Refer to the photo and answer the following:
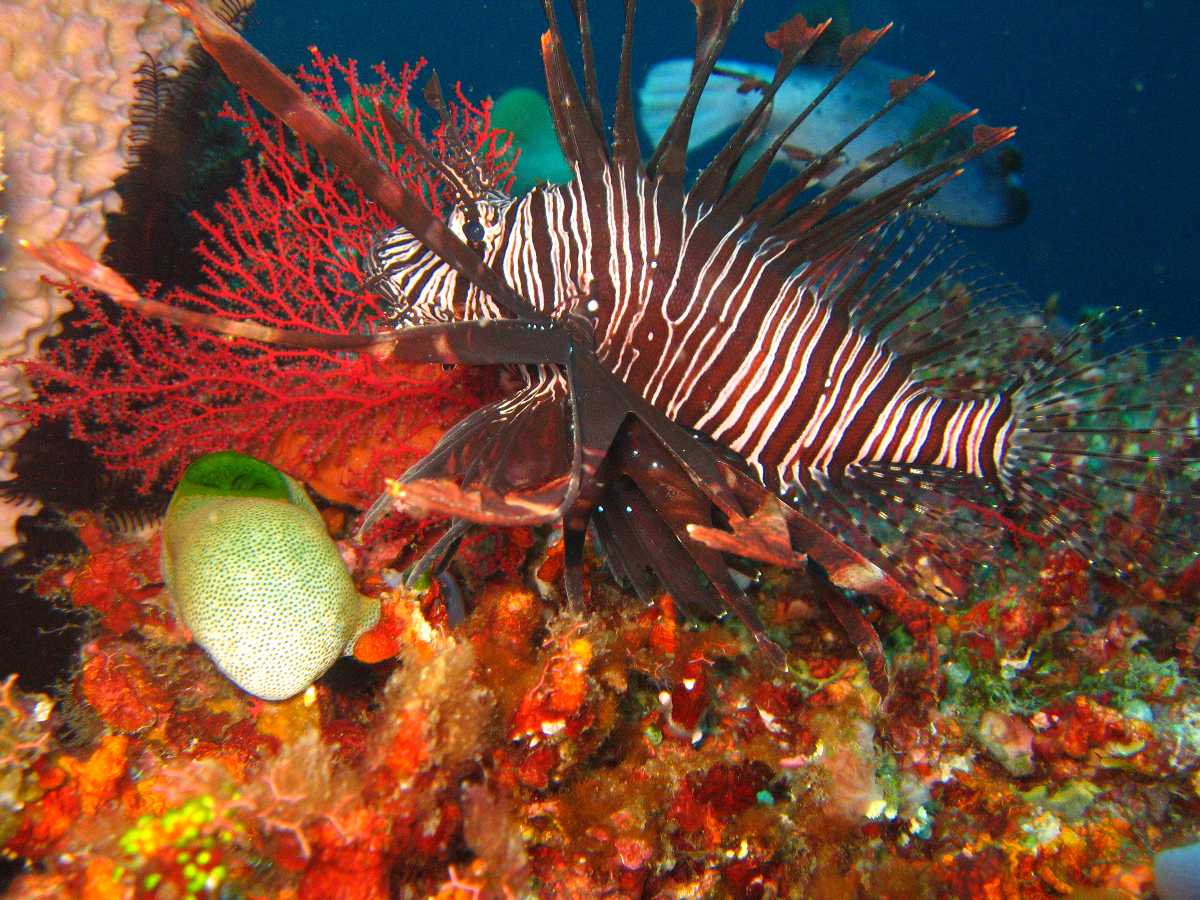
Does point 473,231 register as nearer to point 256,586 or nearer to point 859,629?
point 256,586

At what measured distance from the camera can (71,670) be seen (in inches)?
118

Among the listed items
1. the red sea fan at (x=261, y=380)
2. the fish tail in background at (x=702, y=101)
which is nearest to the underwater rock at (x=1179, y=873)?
the red sea fan at (x=261, y=380)

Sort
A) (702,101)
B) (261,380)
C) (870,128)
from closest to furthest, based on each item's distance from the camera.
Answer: (261,380) → (870,128) → (702,101)

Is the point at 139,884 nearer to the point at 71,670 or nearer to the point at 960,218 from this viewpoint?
the point at 71,670

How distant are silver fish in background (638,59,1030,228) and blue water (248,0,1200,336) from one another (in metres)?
36.0

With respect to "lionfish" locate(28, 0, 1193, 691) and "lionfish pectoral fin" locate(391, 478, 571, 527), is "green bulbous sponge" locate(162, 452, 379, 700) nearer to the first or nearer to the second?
"lionfish" locate(28, 0, 1193, 691)

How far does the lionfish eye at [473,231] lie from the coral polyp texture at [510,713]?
0.51 meters

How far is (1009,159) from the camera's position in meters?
6.53

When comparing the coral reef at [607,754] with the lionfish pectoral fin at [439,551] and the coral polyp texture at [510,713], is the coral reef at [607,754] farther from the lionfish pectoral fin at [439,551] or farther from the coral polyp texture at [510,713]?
the lionfish pectoral fin at [439,551]

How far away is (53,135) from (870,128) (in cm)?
651

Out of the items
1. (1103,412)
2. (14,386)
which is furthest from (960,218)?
(14,386)

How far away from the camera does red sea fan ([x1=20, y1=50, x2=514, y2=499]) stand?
311 centimetres

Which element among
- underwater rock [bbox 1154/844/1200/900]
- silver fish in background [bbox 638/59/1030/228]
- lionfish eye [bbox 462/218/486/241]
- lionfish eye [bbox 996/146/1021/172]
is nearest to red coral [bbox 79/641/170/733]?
lionfish eye [bbox 462/218/486/241]

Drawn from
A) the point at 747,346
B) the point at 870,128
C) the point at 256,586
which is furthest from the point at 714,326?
the point at 870,128
